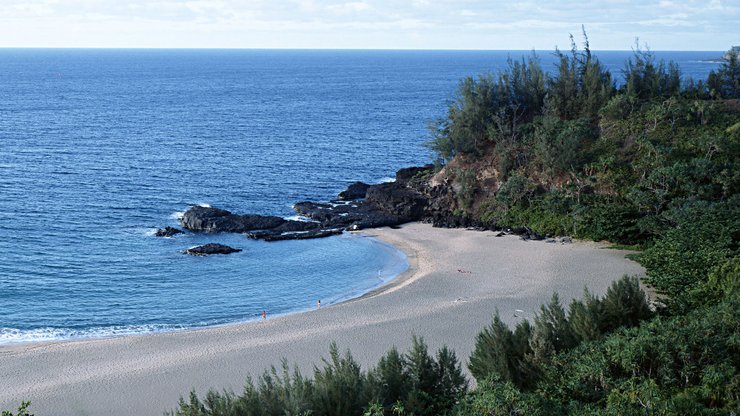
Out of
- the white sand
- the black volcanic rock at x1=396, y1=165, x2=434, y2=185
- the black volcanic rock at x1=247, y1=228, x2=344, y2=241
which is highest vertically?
the black volcanic rock at x1=396, y1=165, x2=434, y2=185

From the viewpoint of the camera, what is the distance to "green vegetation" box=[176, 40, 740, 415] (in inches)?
877

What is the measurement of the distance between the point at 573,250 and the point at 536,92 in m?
19.3

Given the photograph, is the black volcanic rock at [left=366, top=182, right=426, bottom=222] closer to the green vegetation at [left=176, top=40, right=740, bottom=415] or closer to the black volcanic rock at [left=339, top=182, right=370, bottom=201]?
the black volcanic rock at [left=339, top=182, right=370, bottom=201]

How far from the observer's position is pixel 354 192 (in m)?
69.4

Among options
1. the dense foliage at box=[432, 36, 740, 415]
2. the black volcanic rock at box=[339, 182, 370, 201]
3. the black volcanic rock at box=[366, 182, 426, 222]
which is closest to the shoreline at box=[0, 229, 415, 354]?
the black volcanic rock at box=[366, 182, 426, 222]

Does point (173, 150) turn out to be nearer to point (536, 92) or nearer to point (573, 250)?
point (536, 92)

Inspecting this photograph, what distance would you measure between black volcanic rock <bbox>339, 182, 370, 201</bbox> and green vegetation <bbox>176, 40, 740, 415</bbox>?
24.8 feet

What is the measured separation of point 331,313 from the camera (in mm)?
41719

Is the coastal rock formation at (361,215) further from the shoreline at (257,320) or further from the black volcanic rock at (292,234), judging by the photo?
the shoreline at (257,320)

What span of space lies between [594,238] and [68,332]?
107 ft

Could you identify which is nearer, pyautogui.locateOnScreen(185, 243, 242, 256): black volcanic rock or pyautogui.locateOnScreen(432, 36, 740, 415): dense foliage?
pyautogui.locateOnScreen(432, 36, 740, 415): dense foliage

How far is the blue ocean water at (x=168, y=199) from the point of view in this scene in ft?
144

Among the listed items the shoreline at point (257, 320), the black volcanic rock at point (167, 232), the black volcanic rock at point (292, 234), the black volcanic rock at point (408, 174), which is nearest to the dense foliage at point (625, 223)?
the black volcanic rock at point (408, 174)

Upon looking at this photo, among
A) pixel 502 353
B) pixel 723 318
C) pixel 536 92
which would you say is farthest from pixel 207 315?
pixel 536 92
